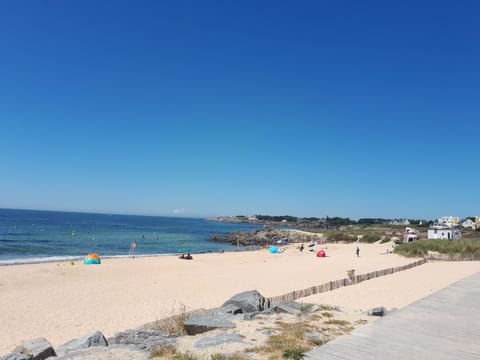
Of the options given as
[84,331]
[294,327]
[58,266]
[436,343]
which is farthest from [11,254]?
[436,343]

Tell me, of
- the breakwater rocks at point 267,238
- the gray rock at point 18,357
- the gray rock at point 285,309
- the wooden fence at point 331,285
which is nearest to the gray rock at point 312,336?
the gray rock at point 285,309

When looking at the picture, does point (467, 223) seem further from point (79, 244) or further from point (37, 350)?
point (37, 350)

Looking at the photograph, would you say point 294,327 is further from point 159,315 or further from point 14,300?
point 14,300

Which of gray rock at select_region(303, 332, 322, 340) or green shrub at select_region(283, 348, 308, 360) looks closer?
green shrub at select_region(283, 348, 308, 360)

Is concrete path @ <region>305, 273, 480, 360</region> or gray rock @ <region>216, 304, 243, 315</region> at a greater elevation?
concrete path @ <region>305, 273, 480, 360</region>

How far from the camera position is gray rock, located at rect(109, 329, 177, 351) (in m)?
6.40

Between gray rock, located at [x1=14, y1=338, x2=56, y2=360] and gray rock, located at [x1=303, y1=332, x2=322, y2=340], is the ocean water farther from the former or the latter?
gray rock, located at [x1=303, y1=332, x2=322, y2=340]

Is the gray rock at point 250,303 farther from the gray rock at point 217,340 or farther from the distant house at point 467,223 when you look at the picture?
the distant house at point 467,223

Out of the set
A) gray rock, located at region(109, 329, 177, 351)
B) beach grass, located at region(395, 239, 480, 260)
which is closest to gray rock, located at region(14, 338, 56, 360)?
gray rock, located at region(109, 329, 177, 351)

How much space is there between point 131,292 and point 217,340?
12.9m

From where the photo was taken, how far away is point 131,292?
18047 millimetres

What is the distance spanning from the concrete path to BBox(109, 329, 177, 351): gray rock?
2744mm

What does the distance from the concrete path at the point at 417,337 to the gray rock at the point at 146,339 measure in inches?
108

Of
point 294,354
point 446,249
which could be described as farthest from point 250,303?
point 446,249
